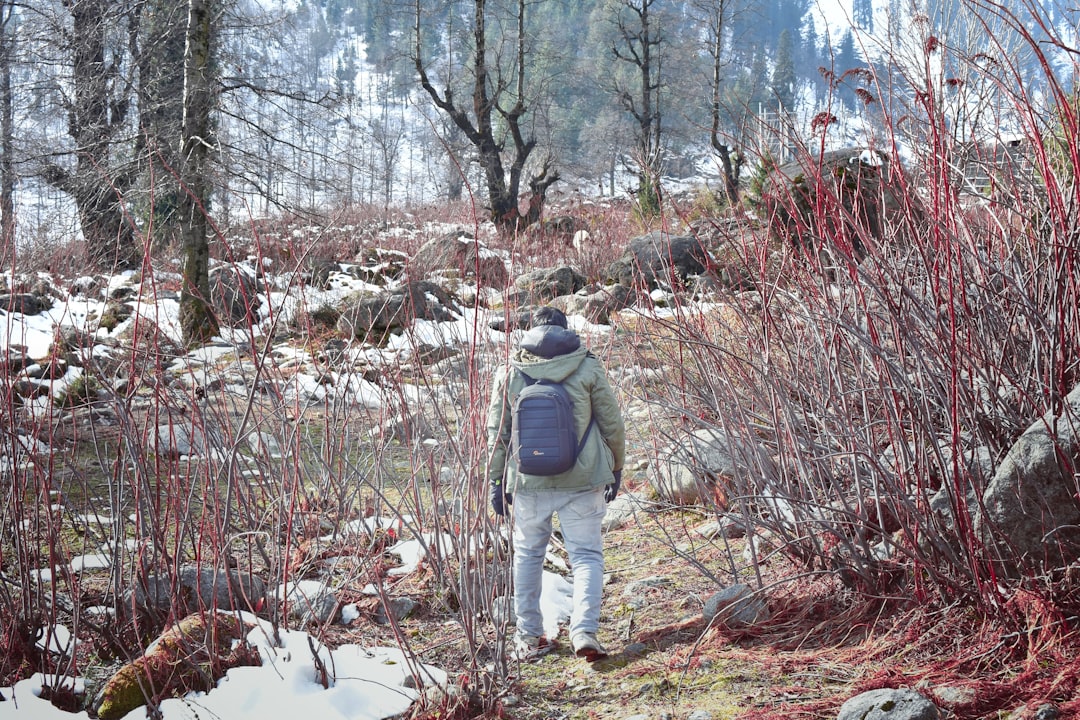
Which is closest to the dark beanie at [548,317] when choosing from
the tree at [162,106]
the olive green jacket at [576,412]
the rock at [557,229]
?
the olive green jacket at [576,412]

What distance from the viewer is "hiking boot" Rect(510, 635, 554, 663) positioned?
3.01m

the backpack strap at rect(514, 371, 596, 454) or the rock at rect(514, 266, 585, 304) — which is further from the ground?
the rock at rect(514, 266, 585, 304)

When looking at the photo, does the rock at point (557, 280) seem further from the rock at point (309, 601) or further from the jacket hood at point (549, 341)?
the jacket hood at point (549, 341)

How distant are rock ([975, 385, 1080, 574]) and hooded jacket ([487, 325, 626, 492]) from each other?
4.07ft

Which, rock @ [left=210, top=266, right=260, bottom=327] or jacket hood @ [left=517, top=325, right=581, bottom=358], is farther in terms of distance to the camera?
jacket hood @ [left=517, top=325, right=581, bottom=358]

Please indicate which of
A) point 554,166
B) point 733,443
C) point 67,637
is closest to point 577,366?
point 733,443

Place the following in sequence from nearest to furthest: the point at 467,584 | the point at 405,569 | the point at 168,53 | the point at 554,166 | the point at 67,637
Answer: the point at 467,584
the point at 67,637
the point at 405,569
the point at 168,53
the point at 554,166

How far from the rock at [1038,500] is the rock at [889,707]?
552 millimetres

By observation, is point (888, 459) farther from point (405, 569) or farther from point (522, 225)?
point (522, 225)

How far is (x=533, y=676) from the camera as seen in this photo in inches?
113

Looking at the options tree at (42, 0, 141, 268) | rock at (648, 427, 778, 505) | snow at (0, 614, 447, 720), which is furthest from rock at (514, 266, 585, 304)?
snow at (0, 614, 447, 720)

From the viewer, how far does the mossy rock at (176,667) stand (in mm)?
2490

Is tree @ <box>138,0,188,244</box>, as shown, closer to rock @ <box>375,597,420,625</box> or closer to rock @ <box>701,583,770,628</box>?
rock @ <box>375,597,420,625</box>

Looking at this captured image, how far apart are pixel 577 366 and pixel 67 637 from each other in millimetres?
2036
